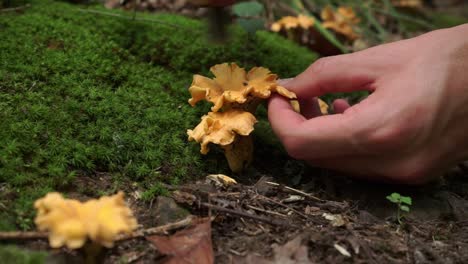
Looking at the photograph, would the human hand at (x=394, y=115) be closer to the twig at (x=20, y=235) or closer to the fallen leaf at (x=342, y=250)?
the fallen leaf at (x=342, y=250)

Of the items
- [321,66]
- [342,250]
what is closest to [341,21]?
[321,66]

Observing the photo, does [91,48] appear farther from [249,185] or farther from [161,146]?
[249,185]

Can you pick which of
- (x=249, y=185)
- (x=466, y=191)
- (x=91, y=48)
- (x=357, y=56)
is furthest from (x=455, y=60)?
(x=91, y=48)

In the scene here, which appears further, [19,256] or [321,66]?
[321,66]

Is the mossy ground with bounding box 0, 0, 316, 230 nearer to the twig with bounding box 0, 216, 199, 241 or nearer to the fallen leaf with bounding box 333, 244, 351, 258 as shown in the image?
the twig with bounding box 0, 216, 199, 241

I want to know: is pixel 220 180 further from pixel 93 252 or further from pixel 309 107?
pixel 93 252
